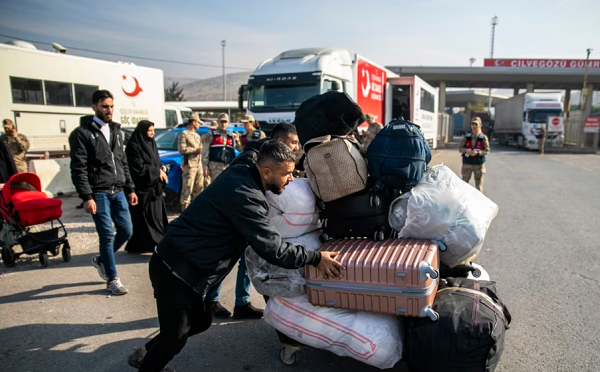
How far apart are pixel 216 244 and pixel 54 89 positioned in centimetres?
1315

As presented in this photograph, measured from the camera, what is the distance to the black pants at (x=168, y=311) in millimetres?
2523

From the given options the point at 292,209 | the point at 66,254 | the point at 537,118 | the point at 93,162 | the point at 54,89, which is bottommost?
the point at 66,254

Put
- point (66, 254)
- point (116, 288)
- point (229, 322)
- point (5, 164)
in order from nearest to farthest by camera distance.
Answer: point (229, 322), point (116, 288), point (66, 254), point (5, 164)

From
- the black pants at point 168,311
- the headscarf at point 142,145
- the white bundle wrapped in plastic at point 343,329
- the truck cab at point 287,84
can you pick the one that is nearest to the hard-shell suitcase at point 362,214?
the white bundle wrapped in plastic at point 343,329

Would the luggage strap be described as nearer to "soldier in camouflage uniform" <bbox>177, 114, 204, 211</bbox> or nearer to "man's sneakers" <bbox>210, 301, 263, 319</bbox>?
"man's sneakers" <bbox>210, 301, 263, 319</bbox>

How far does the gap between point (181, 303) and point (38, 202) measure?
12.9 ft

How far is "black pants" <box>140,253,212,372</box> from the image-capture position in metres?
2.52

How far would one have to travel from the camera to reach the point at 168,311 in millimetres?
2539

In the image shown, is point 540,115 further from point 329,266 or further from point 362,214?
Result: point 329,266

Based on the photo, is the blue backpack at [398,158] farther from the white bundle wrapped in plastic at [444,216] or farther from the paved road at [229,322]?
the paved road at [229,322]

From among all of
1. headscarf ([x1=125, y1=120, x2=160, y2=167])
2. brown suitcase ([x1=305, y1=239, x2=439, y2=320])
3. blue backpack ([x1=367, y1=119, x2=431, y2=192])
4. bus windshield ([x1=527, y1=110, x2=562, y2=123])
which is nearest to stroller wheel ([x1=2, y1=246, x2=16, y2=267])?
headscarf ([x1=125, y1=120, x2=160, y2=167])

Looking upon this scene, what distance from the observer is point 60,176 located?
10.2 meters

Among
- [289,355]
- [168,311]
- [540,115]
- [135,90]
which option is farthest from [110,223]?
[540,115]

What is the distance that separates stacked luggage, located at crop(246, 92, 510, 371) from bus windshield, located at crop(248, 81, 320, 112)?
359 inches
